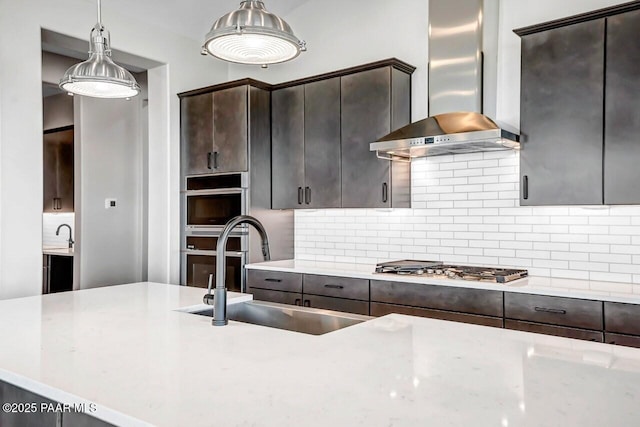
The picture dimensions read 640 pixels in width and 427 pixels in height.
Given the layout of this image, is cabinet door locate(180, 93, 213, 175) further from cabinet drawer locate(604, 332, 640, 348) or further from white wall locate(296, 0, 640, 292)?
cabinet drawer locate(604, 332, 640, 348)

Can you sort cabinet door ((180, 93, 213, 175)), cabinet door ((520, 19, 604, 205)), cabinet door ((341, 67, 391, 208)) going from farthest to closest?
cabinet door ((180, 93, 213, 175)) < cabinet door ((341, 67, 391, 208)) < cabinet door ((520, 19, 604, 205))

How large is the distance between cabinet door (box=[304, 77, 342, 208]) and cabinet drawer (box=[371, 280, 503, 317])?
96 cm

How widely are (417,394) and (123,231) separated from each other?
204 inches

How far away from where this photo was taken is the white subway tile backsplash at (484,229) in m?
3.25

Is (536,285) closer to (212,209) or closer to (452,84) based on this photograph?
(452,84)

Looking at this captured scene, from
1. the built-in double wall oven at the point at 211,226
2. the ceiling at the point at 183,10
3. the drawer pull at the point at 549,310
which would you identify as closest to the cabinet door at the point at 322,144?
the built-in double wall oven at the point at 211,226

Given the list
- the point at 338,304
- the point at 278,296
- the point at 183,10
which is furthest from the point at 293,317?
the point at 183,10

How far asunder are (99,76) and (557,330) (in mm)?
2640

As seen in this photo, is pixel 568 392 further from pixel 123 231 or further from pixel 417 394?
pixel 123 231

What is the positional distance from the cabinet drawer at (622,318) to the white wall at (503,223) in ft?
0.74

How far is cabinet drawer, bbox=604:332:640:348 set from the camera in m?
2.58

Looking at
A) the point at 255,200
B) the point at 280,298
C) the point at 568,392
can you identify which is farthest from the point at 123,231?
the point at 568,392

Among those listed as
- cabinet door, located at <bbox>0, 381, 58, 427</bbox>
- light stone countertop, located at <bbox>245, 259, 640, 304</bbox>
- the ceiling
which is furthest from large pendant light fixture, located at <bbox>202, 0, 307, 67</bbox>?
the ceiling

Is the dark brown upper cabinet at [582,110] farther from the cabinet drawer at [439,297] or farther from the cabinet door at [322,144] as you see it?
the cabinet door at [322,144]
